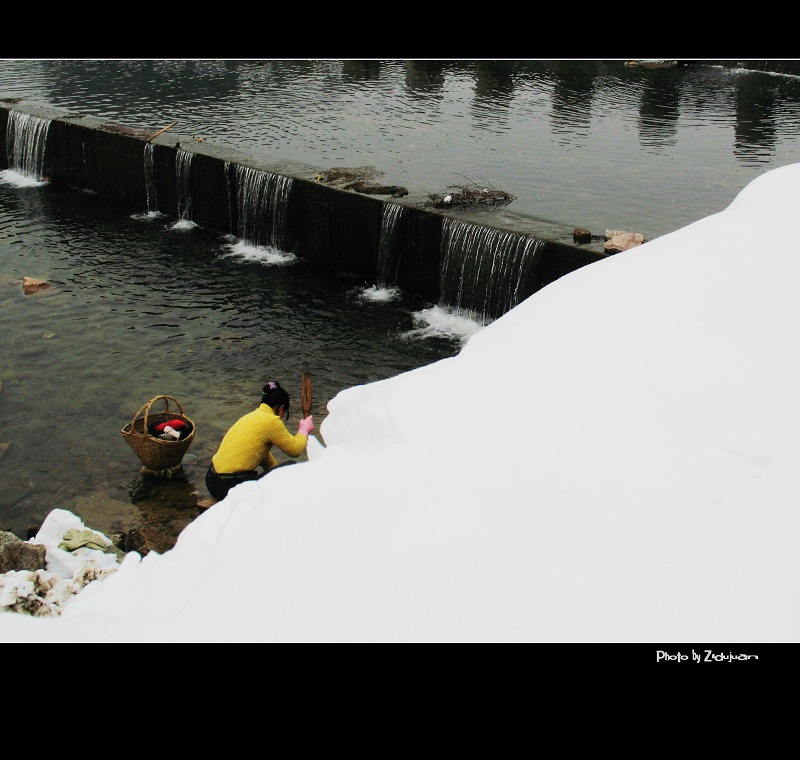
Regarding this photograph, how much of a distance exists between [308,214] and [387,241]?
6.47 ft

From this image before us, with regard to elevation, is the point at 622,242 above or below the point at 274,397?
above

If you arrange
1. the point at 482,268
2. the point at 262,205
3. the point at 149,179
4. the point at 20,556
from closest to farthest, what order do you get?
the point at 20,556 < the point at 482,268 < the point at 262,205 < the point at 149,179

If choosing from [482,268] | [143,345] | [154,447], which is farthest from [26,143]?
[154,447]

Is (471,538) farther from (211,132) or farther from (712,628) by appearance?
(211,132)

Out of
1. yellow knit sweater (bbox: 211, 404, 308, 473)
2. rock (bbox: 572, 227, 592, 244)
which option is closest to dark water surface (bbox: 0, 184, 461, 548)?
yellow knit sweater (bbox: 211, 404, 308, 473)

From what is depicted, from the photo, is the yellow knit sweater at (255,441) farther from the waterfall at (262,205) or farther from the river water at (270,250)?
the waterfall at (262,205)

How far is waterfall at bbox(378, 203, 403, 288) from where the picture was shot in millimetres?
13414

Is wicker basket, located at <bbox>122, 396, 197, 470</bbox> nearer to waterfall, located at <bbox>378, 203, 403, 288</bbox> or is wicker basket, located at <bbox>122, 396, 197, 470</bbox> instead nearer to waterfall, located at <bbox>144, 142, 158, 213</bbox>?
waterfall, located at <bbox>378, 203, 403, 288</bbox>

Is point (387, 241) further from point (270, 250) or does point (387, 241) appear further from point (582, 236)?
point (582, 236)

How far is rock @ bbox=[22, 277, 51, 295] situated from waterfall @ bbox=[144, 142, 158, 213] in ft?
15.6

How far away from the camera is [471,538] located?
4.11 meters

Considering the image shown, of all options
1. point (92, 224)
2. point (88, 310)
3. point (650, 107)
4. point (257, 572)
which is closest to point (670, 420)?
point (257, 572)

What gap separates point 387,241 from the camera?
13547mm

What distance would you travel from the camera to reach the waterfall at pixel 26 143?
20253mm
